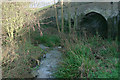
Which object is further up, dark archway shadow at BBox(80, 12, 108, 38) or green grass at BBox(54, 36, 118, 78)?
dark archway shadow at BBox(80, 12, 108, 38)

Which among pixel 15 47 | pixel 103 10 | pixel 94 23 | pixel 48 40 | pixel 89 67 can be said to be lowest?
pixel 89 67

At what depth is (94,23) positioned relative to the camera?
25.1ft

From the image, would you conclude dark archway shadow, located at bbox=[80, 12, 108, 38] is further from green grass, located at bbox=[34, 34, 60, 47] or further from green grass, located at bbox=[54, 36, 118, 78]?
green grass, located at bbox=[54, 36, 118, 78]

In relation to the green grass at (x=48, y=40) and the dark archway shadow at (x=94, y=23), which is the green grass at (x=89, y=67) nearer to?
the dark archway shadow at (x=94, y=23)

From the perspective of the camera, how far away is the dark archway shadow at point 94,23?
714 cm

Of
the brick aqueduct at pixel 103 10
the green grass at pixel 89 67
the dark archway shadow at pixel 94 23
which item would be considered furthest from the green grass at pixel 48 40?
the green grass at pixel 89 67

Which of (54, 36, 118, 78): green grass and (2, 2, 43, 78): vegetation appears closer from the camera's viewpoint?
(54, 36, 118, 78): green grass

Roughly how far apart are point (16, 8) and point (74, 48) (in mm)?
2639

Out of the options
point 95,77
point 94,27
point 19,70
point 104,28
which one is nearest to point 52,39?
point 94,27

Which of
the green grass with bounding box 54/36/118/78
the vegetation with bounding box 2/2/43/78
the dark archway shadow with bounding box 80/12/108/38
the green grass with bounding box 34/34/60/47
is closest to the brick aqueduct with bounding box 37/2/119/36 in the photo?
the dark archway shadow with bounding box 80/12/108/38

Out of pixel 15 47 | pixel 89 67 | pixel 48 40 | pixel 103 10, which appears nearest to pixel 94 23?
pixel 103 10

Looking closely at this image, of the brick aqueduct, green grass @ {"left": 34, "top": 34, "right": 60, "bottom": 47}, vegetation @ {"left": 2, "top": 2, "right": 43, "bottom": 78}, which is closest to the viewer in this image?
vegetation @ {"left": 2, "top": 2, "right": 43, "bottom": 78}

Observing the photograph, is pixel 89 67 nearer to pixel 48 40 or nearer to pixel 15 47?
pixel 15 47

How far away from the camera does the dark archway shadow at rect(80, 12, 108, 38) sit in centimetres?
714
